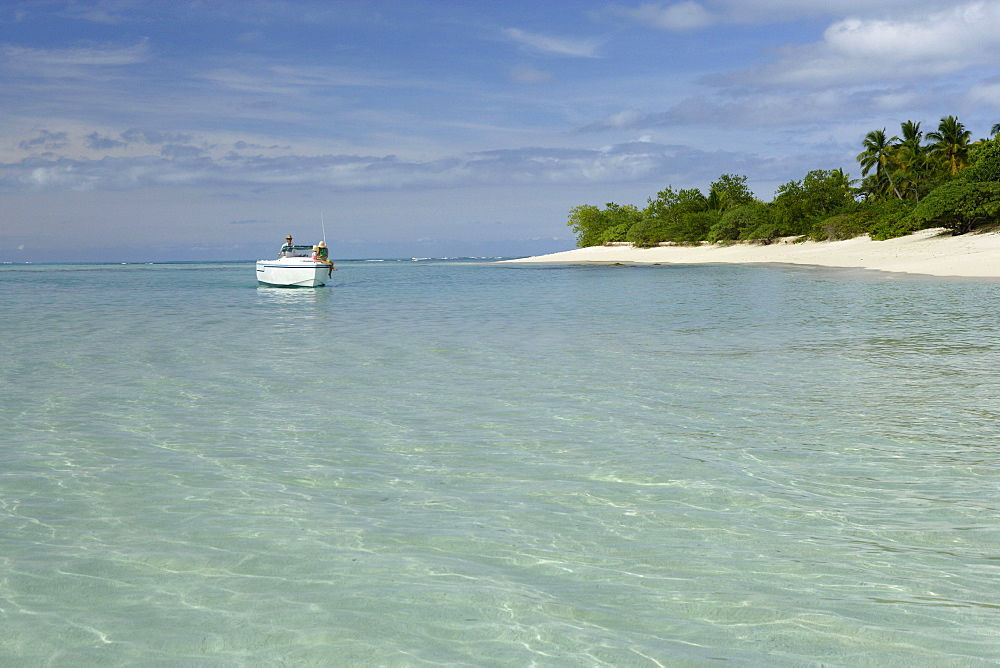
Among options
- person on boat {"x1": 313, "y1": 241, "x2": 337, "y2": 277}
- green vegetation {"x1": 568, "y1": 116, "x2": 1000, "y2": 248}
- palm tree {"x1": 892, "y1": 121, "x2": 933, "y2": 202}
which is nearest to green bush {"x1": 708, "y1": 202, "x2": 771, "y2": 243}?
green vegetation {"x1": 568, "y1": 116, "x2": 1000, "y2": 248}

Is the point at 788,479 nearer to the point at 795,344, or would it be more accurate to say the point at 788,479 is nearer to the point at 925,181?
the point at 795,344

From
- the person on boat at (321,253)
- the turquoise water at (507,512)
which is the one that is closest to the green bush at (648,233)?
the person on boat at (321,253)

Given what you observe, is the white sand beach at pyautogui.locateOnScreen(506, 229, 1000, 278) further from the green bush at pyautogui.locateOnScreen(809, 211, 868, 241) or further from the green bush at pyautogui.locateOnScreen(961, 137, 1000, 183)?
the green bush at pyautogui.locateOnScreen(961, 137, 1000, 183)

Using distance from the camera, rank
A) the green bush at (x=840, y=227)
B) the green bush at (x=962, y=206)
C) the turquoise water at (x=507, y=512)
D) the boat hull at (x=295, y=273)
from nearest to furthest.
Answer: the turquoise water at (x=507, y=512), the boat hull at (x=295, y=273), the green bush at (x=962, y=206), the green bush at (x=840, y=227)

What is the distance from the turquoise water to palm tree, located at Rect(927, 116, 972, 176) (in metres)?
85.2

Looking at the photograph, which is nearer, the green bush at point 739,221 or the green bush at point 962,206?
the green bush at point 962,206

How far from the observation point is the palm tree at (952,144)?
87.4m

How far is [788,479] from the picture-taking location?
24.4 feet

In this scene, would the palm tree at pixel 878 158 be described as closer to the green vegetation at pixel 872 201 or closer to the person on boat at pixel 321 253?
the green vegetation at pixel 872 201

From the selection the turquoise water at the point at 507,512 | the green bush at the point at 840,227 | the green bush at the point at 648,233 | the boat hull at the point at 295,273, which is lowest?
the turquoise water at the point at 507,512

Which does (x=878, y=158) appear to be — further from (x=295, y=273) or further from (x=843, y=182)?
(x=295, y=273)

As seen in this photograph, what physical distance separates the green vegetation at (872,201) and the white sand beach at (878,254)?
155 cm

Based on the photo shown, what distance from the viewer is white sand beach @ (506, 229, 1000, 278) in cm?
4869

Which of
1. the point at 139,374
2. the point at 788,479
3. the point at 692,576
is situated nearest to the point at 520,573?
the point at 692,576
